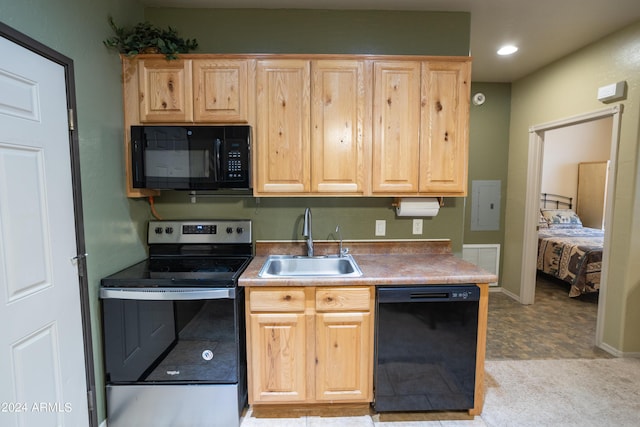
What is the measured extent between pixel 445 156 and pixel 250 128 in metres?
1.33

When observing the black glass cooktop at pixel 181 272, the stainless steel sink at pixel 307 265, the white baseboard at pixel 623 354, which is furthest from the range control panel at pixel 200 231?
the white baseboard at pixel 623 354

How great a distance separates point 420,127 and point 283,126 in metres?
0.94

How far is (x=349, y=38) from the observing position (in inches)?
88.7

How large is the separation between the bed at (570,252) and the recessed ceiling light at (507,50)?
2.65 meters

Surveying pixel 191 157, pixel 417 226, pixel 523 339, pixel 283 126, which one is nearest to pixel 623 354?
pixel 523 339

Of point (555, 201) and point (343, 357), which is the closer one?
point (343, 357)

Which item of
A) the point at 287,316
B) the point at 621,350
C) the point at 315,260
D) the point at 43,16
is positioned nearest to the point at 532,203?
the point at 621,350

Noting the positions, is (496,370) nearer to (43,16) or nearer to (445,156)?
(445,156)

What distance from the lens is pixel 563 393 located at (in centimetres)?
213

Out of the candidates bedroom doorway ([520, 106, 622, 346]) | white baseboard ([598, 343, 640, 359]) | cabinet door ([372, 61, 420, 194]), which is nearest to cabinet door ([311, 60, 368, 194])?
cabinet door ([372, 61, 420, 194])

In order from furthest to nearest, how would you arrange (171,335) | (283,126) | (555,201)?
(555,201) < (283,126) < (171,335)

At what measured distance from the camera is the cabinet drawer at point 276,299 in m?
1.79

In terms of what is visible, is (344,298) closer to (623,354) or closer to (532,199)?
(623,354)

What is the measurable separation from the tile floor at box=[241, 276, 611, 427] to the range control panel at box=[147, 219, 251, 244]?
3.82 feet
